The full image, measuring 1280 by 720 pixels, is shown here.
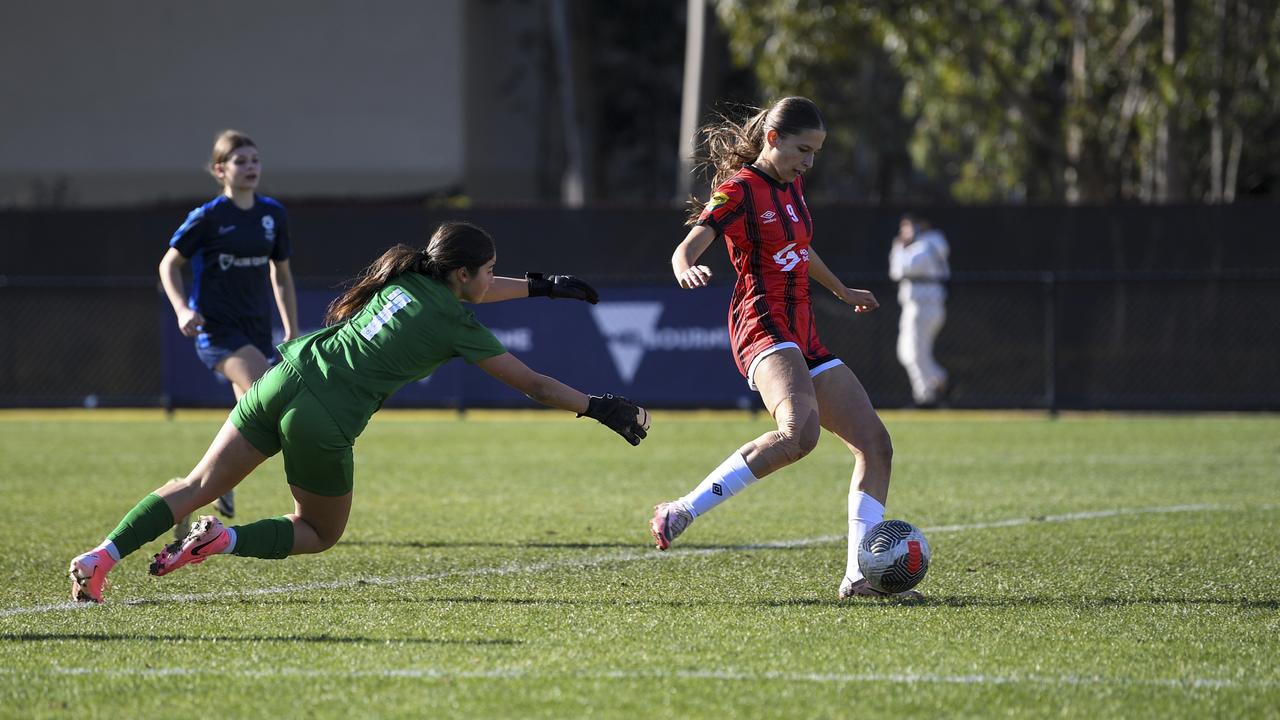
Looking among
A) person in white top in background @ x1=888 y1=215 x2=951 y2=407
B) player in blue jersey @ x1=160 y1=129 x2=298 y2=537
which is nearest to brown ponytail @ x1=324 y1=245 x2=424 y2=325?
player in blue jersey @ x1=160 y1=129 x2=298 y2=537

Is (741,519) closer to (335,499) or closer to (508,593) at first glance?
(508,593)

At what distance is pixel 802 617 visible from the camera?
19.1ft

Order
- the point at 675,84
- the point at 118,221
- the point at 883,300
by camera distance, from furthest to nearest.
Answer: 1. the point at 675,84
2. the point at 118,221
3. the point at 883,300

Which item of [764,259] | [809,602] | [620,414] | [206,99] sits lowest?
[809,602]

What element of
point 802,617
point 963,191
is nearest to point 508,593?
point 802,617

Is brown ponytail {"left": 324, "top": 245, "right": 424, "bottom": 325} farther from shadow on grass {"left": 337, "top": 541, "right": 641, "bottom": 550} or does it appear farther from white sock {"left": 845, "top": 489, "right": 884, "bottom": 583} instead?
shadow on grass {"left": 337, "top": 541, "right": 641, "bottom": 550}

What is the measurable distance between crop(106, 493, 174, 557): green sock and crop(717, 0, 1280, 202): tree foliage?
1598 centimetres

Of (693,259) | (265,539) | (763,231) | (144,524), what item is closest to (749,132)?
(763,231)

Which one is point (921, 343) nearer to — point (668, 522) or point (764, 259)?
point (764, 259)

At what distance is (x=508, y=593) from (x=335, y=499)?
2.90ft

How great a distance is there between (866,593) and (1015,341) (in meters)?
11.5

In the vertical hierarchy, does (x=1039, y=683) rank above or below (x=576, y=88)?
below

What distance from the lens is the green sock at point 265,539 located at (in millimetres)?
5957

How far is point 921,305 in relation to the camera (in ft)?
55.8
